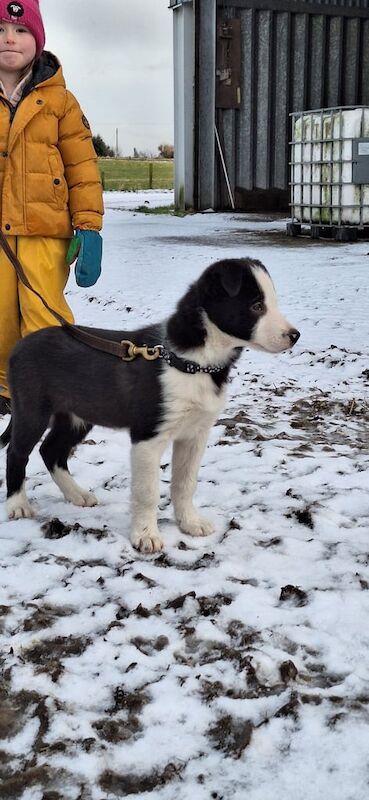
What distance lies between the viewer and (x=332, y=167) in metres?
11.6

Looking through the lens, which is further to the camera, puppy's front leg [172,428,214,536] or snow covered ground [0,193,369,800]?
puppy's front leg [172,428,214,536]

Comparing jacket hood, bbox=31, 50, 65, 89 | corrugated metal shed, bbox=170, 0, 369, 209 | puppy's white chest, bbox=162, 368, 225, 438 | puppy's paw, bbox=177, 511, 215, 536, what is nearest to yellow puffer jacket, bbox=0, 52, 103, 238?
jacket hood, bbox=31, 50, 65, 89

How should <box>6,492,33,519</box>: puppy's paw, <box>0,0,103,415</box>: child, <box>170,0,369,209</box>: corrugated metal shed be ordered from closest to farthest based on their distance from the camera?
1. <box>6,492,33,519</box>: puppy's paw
2. <box>0,0,103,415</box>: child
3. <box>170,0,369,209</box>: corrugated metal shed

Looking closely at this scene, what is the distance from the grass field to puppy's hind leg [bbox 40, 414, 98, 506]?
27.2m

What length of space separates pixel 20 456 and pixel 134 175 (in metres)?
34.6

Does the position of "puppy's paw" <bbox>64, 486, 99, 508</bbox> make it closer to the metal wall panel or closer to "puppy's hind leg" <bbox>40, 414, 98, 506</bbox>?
"puppy's hind leg" <bbox>40, 414, 98, 506</bbox>

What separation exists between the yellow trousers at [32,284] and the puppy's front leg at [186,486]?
1633 mm

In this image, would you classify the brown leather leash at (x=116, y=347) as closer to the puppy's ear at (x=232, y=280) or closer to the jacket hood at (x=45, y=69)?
the puppy's ear at (x=232, y=280)

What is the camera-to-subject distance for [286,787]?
2.08 metres

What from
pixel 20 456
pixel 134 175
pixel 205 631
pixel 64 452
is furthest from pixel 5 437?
pixel 134 175

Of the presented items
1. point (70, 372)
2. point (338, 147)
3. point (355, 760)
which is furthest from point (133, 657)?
point (338, 147)

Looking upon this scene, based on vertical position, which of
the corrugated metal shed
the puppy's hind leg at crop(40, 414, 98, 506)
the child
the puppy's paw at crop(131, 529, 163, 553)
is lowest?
the puppy's paw at crop(131, 529, 163, 553)

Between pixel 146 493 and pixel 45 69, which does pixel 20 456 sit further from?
pixel 45 69

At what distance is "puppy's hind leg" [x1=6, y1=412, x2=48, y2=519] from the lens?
3.65 m
